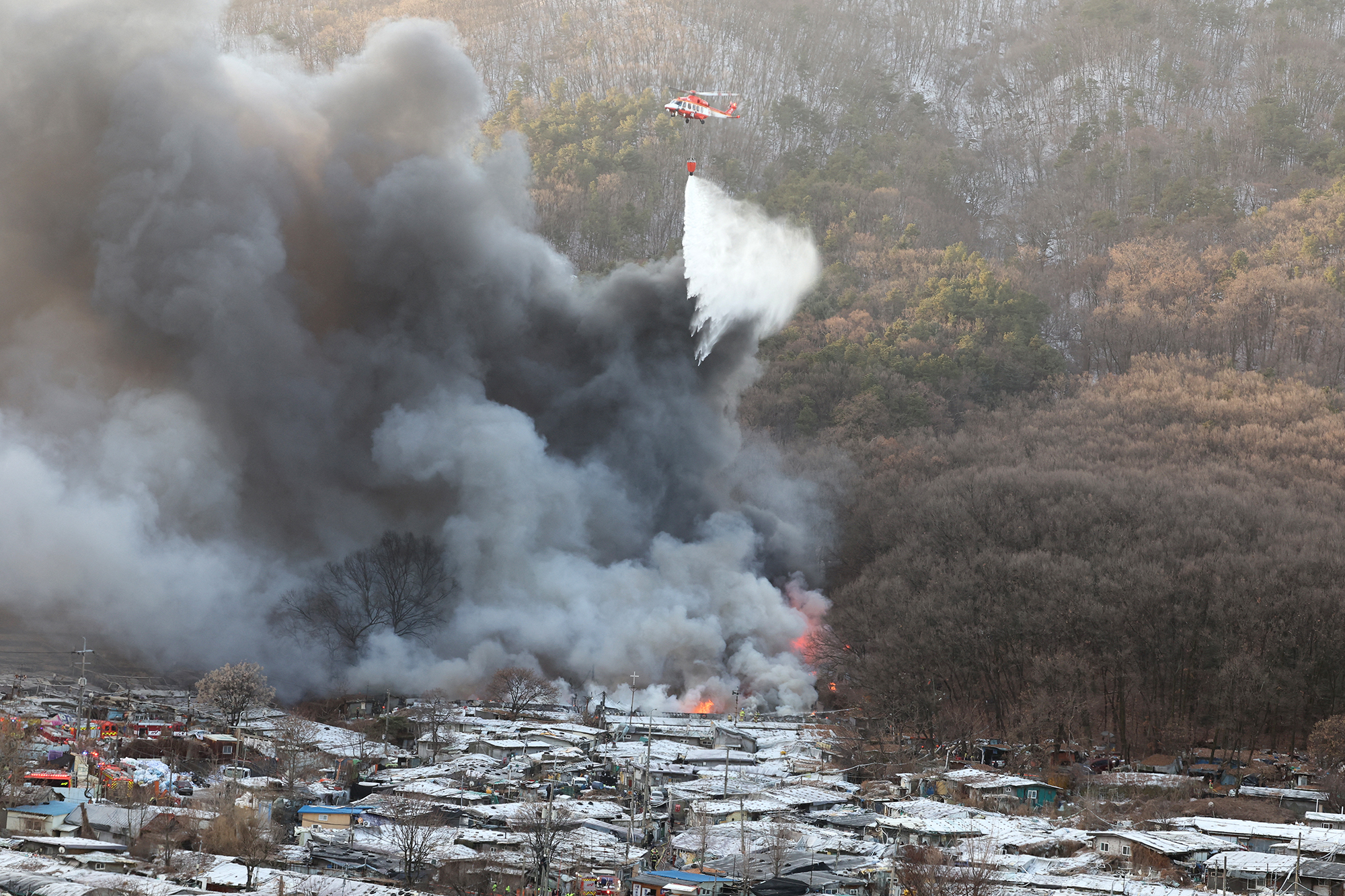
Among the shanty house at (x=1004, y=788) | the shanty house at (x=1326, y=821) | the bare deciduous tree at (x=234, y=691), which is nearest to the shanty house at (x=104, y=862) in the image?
the bare deciduous tree at (x=234, y=691)

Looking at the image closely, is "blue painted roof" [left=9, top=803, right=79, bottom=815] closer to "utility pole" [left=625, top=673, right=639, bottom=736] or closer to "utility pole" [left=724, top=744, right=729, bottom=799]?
"utility pole" [left=724, top=744, right=729, bottom=799]

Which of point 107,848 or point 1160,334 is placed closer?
point 107,848

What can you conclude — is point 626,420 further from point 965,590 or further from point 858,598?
point 965,590

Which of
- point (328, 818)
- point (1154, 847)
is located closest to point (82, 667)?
point (328, 818)

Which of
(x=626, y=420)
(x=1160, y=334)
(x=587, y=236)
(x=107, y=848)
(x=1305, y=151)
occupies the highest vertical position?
(x=1305, y=151)

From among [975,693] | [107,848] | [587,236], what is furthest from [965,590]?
[587,236]

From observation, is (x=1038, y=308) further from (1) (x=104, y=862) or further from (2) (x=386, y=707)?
(1) (x=104, y=862)

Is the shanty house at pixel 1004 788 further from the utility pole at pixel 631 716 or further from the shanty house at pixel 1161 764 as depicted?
the utility pole at pixel 631 716
